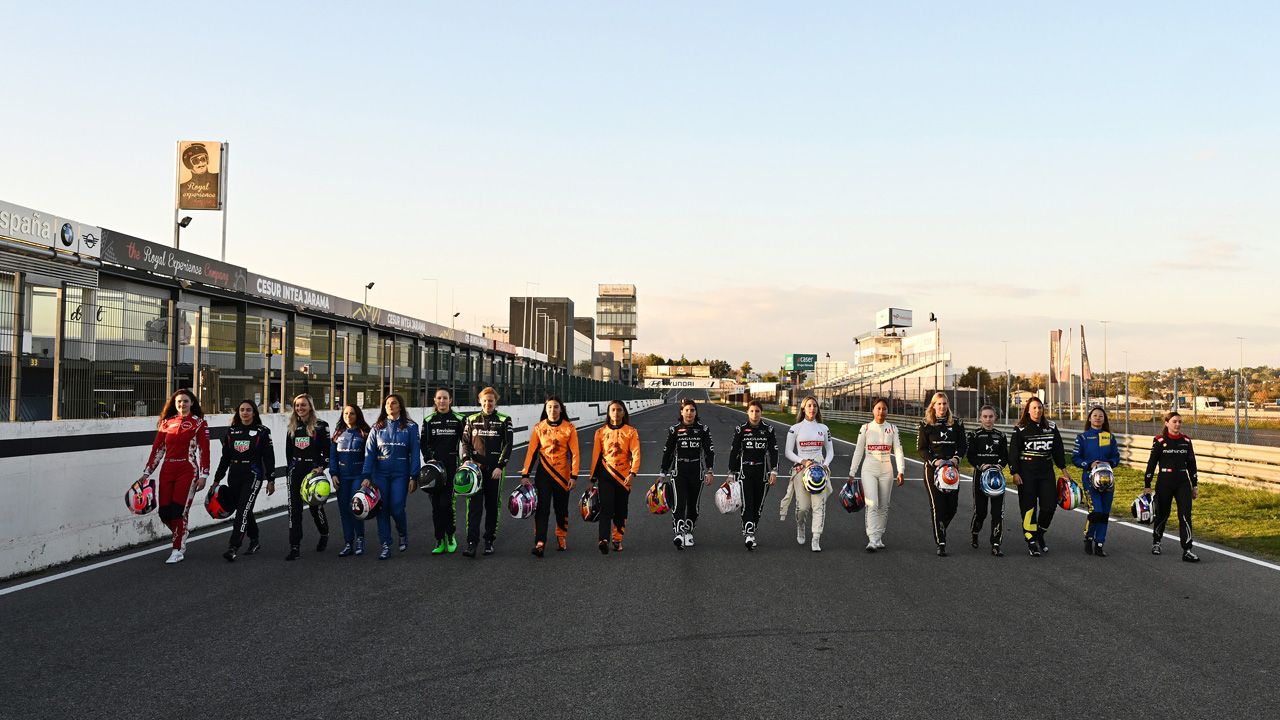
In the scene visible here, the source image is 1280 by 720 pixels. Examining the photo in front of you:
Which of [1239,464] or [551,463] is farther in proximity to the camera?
[1239,464]

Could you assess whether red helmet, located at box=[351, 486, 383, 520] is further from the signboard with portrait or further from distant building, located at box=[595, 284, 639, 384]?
distant building, located at box=[595, 284, 639, 384]

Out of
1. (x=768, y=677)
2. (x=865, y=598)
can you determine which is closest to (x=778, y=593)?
(x=865, y=598)

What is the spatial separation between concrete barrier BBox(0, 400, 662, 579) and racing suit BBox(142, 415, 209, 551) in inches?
33.8

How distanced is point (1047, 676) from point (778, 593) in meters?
2.63

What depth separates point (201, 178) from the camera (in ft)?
93.2

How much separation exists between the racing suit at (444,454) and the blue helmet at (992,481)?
5.50 meters

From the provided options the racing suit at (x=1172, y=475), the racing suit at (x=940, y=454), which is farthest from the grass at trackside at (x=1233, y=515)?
the racing suit at (x=940, y=454)

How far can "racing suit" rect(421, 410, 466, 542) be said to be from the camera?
32.0ft

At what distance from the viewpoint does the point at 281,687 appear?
16.8 feet

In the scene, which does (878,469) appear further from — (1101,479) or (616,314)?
(616,314)

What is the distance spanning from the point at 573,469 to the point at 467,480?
3.89 ft

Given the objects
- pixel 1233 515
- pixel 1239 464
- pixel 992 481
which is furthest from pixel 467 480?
pixel 1239 464

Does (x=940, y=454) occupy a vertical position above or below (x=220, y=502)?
above

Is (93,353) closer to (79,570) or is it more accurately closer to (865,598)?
(79,570)
